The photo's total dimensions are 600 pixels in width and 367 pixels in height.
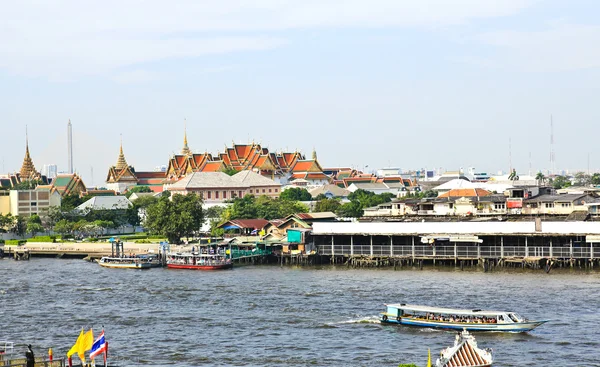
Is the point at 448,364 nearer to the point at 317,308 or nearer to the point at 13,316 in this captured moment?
the point at 317,308

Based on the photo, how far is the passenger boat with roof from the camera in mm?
45688

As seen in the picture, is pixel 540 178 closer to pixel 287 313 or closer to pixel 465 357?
pixel 287 313

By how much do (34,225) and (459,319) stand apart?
254 feet

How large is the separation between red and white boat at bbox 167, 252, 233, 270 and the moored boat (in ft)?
6.91

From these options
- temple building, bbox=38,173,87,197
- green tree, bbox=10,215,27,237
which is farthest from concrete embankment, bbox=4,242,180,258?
temple building, bbox=38,173,87,197

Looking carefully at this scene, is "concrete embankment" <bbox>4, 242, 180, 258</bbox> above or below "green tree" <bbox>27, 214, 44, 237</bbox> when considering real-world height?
below

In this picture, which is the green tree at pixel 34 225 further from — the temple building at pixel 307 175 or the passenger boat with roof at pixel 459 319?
the passenger boat with roof at pixel 459 319

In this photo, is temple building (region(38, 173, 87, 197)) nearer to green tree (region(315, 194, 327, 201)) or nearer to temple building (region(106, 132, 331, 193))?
temple building (region(106, 132, 331, 193))

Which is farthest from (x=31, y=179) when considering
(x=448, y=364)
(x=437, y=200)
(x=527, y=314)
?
(x=448, y=364)

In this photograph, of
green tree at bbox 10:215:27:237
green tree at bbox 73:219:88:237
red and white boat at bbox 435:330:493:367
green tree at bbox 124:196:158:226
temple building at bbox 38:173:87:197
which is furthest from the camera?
temple building at bbox 38:173:87:197

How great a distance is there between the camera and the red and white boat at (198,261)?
78.8m

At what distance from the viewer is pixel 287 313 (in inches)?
2072

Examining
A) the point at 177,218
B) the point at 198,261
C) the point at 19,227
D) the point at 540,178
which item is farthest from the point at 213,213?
the point at 540,178

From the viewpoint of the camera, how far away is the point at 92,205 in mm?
129375
